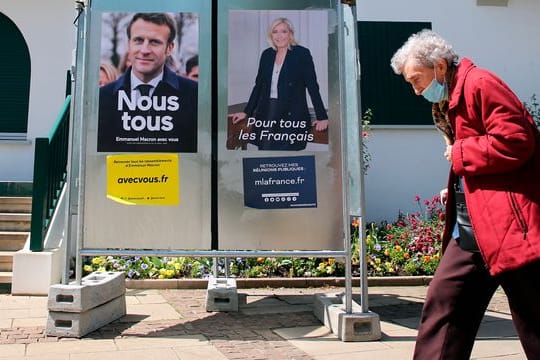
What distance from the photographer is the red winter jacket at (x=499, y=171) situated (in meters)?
2.20

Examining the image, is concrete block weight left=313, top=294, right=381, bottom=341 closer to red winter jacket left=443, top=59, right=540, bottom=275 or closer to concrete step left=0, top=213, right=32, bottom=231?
red winter jacket left=443, top=59, right=540, bottom=275

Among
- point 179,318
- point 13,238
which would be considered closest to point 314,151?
point 179,318

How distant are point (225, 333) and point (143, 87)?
2115mm

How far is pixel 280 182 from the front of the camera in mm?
4391

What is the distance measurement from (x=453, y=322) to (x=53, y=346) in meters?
2.81

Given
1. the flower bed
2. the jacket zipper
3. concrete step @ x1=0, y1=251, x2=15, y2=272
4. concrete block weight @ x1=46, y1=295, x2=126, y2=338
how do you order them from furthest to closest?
the flower bed
concrete step @ x1=0, y1=251, x2=15, y2=272
concrete block weight @ x1=46, y1=295, x2=126, y2=338
the jacket zipper

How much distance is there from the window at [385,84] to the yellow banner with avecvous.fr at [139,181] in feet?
17.1

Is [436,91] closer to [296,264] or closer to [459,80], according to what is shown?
[459,80]

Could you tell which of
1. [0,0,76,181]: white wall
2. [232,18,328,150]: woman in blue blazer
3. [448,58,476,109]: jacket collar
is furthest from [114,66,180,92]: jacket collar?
[0,0,76,181]: white wall

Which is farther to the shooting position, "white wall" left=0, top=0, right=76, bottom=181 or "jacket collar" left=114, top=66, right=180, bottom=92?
A: "white wall" left=0, top=0, right=76, bottom=181

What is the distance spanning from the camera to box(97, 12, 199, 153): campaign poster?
437 centimetres

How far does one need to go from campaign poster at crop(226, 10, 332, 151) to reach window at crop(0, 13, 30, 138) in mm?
5813

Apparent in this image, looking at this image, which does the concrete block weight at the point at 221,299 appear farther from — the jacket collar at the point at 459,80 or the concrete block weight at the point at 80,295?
the jacket collar at the point at 459,80

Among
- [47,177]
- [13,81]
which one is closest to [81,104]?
[47,177]
